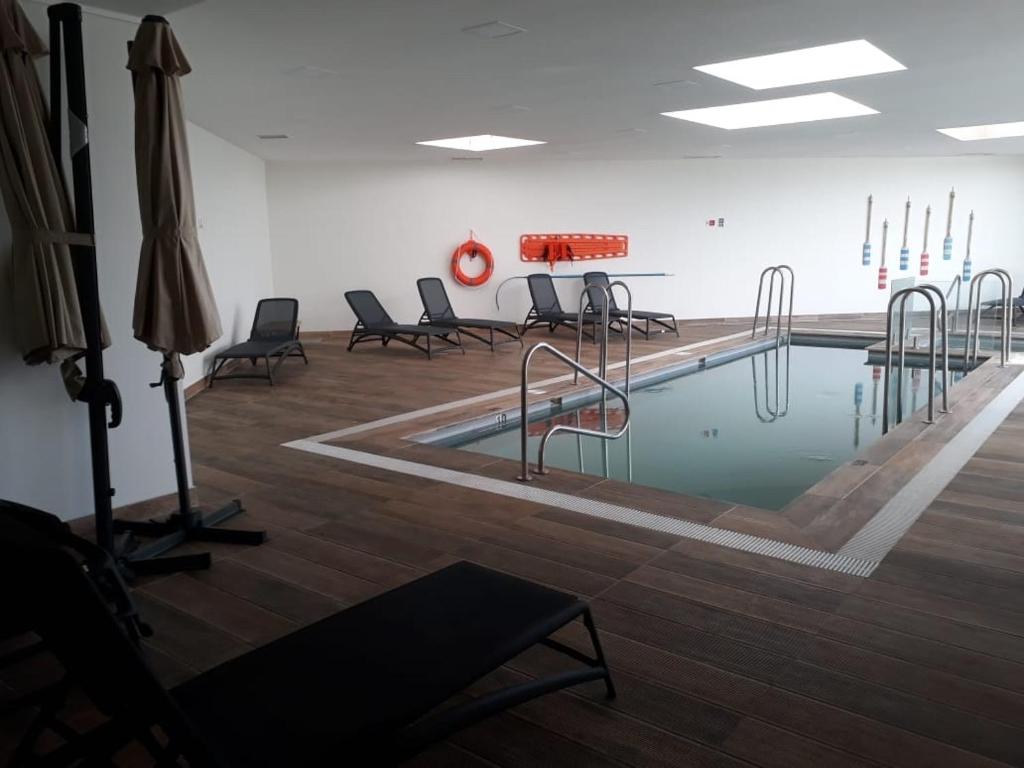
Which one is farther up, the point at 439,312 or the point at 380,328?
the point at 439,312

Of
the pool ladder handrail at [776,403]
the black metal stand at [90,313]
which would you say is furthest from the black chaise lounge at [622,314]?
the black metal stand at [90,313]

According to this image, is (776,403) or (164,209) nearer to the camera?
→ (164,209)

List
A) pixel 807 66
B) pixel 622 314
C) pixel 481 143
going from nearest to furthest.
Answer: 1. pixel 807 66
2. pixel 481 143
3. pixel 622 314

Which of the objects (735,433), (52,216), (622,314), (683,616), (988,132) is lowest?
(735,433)

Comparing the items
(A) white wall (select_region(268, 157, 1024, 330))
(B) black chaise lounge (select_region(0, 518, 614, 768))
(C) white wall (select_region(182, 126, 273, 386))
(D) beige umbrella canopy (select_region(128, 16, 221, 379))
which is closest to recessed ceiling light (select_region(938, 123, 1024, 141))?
(A) white wall (select_region(268, 157, 1024, 330))

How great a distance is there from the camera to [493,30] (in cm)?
385

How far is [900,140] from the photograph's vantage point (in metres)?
8.54

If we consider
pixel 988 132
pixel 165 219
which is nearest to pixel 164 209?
pixel 165 219

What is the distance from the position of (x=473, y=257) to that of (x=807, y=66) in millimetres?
5839

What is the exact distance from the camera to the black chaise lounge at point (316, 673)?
123 cm

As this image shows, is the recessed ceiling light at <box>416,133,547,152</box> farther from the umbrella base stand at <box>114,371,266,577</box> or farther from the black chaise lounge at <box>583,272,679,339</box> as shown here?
the umbrella base stand at <box>114,371,266,577</box>

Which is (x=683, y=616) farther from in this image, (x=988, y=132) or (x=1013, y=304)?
(x=1013, y=304)

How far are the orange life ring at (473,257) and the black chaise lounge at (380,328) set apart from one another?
4.17 feet

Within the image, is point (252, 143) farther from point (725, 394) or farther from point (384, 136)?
point (725, 394)
